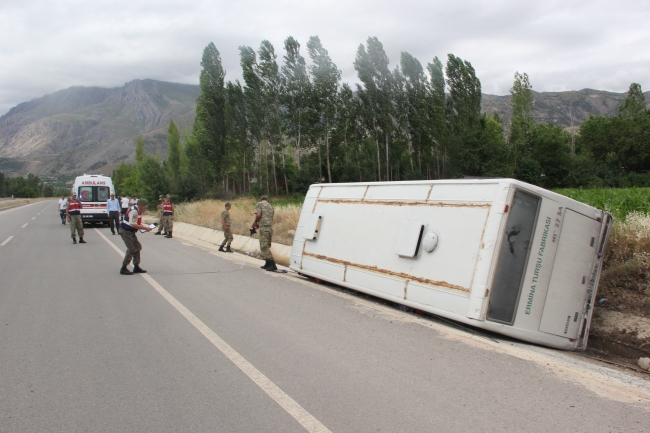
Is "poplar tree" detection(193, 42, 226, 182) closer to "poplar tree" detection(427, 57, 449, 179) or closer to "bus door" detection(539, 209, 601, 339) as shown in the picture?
"poplar tree" detection(427, 57, 449, 179)

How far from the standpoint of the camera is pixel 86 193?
86.3 ft

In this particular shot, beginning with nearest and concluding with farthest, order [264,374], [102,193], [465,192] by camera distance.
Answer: [264,374] → [465,192] → [102,193]

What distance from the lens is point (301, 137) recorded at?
52.5 m

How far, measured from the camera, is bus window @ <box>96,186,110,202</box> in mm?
26625

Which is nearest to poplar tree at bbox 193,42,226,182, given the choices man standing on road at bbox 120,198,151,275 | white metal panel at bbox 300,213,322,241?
man standing on road at bbox 120,198,151,275

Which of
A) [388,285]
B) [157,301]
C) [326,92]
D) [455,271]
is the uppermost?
[326,92]

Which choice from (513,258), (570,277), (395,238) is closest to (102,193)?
(395,238)

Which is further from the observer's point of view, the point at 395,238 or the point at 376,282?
the point at 376,282

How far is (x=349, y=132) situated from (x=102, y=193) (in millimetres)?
31740

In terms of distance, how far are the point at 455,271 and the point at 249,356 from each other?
2973mm

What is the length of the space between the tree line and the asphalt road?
4032 centimetres

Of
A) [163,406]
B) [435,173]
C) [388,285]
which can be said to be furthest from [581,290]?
[435,173]

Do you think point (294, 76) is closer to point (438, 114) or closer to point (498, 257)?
point (438, 114)

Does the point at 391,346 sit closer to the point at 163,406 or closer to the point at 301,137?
the point at 163,406
